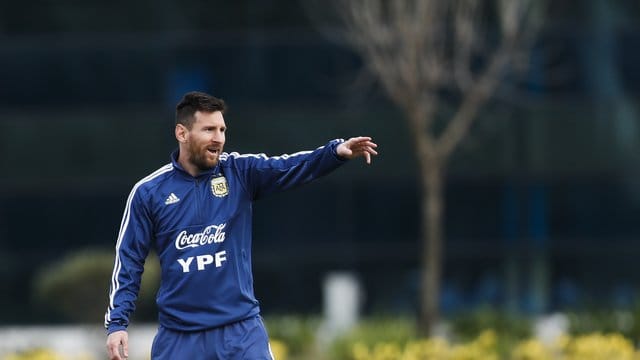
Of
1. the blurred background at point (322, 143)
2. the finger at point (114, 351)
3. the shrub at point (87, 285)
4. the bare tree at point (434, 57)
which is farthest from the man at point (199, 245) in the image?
the blurred background at point (322, 143)

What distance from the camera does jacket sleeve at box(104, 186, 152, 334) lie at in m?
8.23

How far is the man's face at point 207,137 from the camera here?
26.6 ft

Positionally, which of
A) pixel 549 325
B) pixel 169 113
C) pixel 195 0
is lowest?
pixel 549 325

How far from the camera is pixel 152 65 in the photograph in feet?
74.3

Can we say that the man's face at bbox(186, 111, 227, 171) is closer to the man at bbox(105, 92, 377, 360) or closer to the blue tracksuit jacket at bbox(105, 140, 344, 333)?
the man at bbox(105, 92, 377, 360)

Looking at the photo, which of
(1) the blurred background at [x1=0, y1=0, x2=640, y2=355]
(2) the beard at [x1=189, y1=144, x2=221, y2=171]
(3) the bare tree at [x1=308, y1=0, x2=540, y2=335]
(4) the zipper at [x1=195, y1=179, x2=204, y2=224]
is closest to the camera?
(2) the beard at [x1=189, y1=144, x2=221, y2=171]

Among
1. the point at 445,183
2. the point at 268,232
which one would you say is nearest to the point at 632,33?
the point at 445,183

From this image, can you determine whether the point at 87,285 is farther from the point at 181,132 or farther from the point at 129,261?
the point at 181,132

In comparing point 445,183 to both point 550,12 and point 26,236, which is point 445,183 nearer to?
point 550,12

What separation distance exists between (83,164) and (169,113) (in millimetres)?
1353

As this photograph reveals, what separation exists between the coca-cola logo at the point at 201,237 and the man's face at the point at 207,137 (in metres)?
0.31

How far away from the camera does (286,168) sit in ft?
27.1

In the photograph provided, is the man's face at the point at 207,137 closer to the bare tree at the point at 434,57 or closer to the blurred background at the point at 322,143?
the bare tree at the point at 434,57

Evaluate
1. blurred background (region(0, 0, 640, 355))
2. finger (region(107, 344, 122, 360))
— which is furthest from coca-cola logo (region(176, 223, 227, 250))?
blurred background (region(0, 0, 640, 355))
